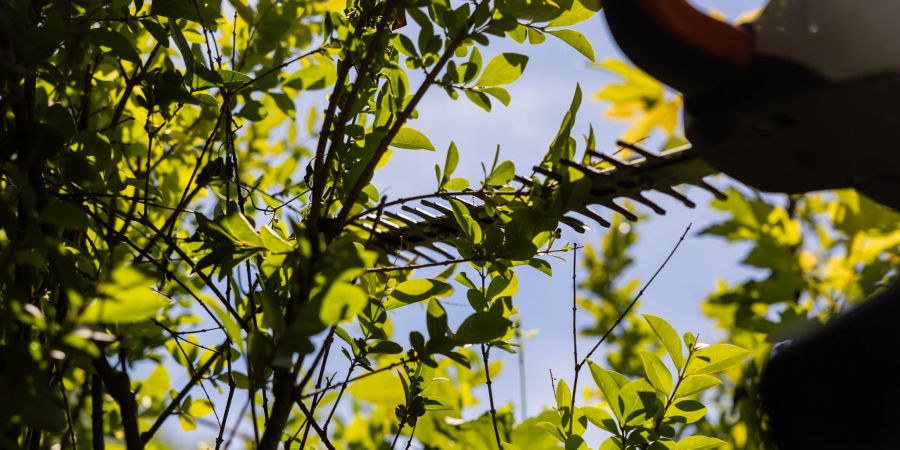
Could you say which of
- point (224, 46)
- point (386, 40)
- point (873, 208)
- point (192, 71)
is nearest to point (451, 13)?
point (386, 40)

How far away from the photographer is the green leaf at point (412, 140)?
2.38ft

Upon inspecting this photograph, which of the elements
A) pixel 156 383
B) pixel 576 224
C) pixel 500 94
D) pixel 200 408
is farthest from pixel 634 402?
pixel 156 383

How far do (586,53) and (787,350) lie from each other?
1.06 feet

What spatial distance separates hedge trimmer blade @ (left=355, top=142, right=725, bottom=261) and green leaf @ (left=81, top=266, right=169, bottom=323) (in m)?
0.18

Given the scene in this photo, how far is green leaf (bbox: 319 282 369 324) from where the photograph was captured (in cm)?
45

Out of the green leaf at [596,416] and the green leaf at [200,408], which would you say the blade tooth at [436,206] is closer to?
the green leaf at [596,416]

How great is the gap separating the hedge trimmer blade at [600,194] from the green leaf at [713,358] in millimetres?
155

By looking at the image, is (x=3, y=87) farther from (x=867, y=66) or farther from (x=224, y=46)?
(x=867, y=66)

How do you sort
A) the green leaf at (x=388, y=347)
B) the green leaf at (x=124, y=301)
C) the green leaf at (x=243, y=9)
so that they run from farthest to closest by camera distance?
the green leaf at (x=243, y=9), the green leaf at (x=388, y=347), the green leaf at (x=124, y=301)

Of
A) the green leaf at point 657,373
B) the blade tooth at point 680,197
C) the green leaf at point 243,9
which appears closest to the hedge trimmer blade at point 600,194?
the blade tooth at point 680,197

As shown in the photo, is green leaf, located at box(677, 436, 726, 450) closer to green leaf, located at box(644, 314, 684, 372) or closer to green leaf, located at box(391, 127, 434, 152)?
green leaf, located at box(644, 314, 684, 372)

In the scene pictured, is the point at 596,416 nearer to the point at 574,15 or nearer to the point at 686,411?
the point at 686,411

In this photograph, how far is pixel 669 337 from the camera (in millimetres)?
702

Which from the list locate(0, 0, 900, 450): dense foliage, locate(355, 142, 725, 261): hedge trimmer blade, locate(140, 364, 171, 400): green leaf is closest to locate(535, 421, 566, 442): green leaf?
locate(0, 0, 900, 450): dense foliage
